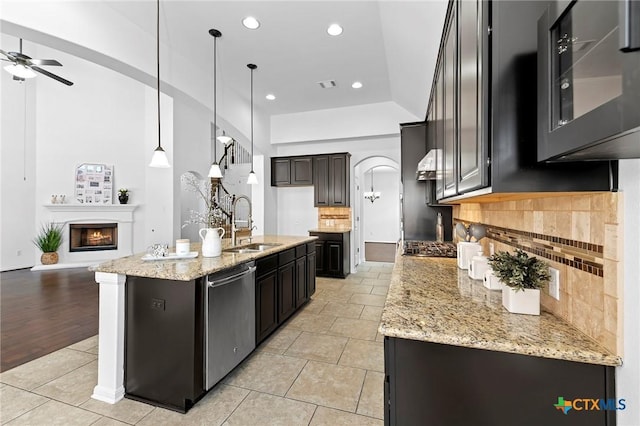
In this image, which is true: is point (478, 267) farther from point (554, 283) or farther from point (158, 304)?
point (158, 304)

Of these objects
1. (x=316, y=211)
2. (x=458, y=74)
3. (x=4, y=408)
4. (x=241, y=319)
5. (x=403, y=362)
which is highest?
(x=458, y=74)

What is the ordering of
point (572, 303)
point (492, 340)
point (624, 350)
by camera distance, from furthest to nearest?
point (572, 303) < point (492, 340) < point (624, 350)

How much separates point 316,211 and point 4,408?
5.31 m

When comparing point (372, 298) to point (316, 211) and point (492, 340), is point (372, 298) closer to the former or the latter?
point (316, 211)

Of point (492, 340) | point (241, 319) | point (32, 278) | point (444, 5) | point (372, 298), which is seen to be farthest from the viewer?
point (32, 278)

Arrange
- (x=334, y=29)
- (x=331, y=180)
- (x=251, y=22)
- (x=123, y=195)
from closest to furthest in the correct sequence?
1. (x=251, y=22)
2. (x=334, y=29)
3. (x=331, y=180)
4. (x=123, y=195)

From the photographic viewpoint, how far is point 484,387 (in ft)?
3.28

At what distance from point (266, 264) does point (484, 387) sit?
226cm

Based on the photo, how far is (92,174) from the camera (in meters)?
7.05

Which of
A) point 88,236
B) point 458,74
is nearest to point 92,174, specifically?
point 88,236

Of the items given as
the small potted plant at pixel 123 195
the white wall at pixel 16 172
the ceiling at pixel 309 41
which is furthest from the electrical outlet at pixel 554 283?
the white wall at pixel 16 172

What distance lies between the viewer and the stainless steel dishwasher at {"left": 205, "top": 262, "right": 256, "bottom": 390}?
2.09 metres

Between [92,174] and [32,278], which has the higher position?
[92,174]

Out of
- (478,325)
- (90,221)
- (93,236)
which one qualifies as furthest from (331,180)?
(93,236)
